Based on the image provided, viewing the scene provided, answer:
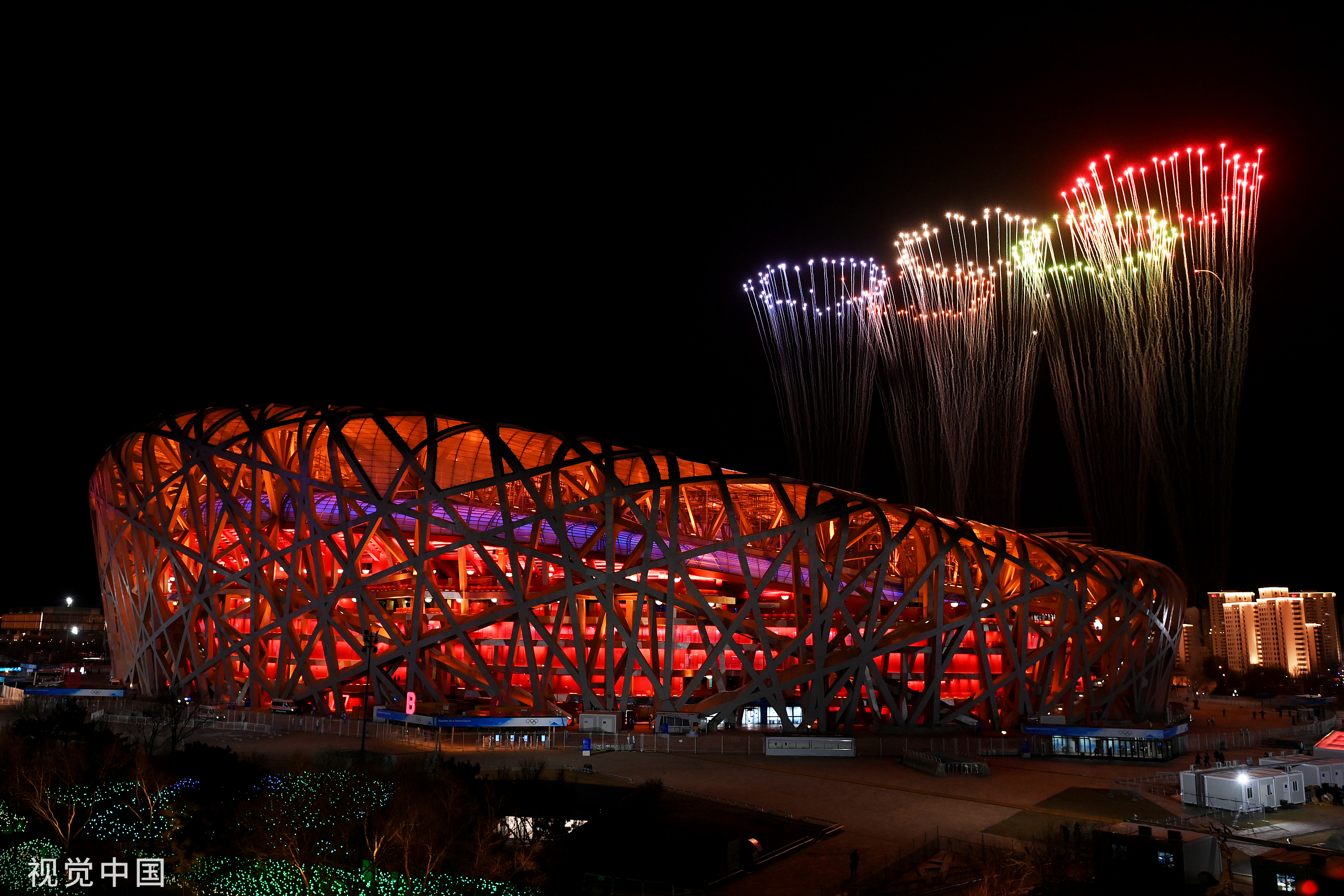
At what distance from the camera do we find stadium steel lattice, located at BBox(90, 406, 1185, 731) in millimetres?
46844

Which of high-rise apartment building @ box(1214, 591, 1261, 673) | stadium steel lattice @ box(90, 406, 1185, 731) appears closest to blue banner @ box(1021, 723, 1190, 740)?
stadium steel lattice @ box(90, 406, 1185, 731)

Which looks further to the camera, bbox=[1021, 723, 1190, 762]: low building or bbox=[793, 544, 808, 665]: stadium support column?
bbox=[793, 544, 808, 665]: stadium support column

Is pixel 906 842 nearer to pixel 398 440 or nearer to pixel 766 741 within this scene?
pixel 766 741

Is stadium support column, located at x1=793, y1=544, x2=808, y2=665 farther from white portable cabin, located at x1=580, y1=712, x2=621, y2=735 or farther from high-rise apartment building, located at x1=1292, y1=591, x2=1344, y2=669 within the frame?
high-rise apartment building, located at x1=1292, y1=591, x2=1344, y2=669

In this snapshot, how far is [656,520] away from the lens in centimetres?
4709

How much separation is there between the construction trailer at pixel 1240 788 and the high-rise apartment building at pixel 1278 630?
134003 millimetres

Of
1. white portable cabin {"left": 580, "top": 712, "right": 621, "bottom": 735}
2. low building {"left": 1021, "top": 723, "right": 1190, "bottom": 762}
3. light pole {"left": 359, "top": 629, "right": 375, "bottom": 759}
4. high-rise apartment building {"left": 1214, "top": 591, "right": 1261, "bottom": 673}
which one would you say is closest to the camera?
light pole {"left": 359, "top": 629, "right": 375, "bottom": 759}

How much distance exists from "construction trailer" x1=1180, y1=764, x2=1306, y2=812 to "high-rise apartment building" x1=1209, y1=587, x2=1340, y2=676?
440ft

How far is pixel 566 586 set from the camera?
47.0 meters

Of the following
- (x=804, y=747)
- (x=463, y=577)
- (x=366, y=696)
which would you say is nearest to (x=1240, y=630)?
(x=804, y=747)

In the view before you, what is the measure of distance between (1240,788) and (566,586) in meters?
29.2

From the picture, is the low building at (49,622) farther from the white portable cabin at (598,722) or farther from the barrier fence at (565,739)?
the white portable cabin at (598,722)

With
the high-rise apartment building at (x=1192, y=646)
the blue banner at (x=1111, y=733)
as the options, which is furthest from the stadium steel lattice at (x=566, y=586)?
the high-rise apartment building at (x=1192, y=646)

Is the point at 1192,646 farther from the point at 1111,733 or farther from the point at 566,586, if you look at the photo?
the point at 566,586
